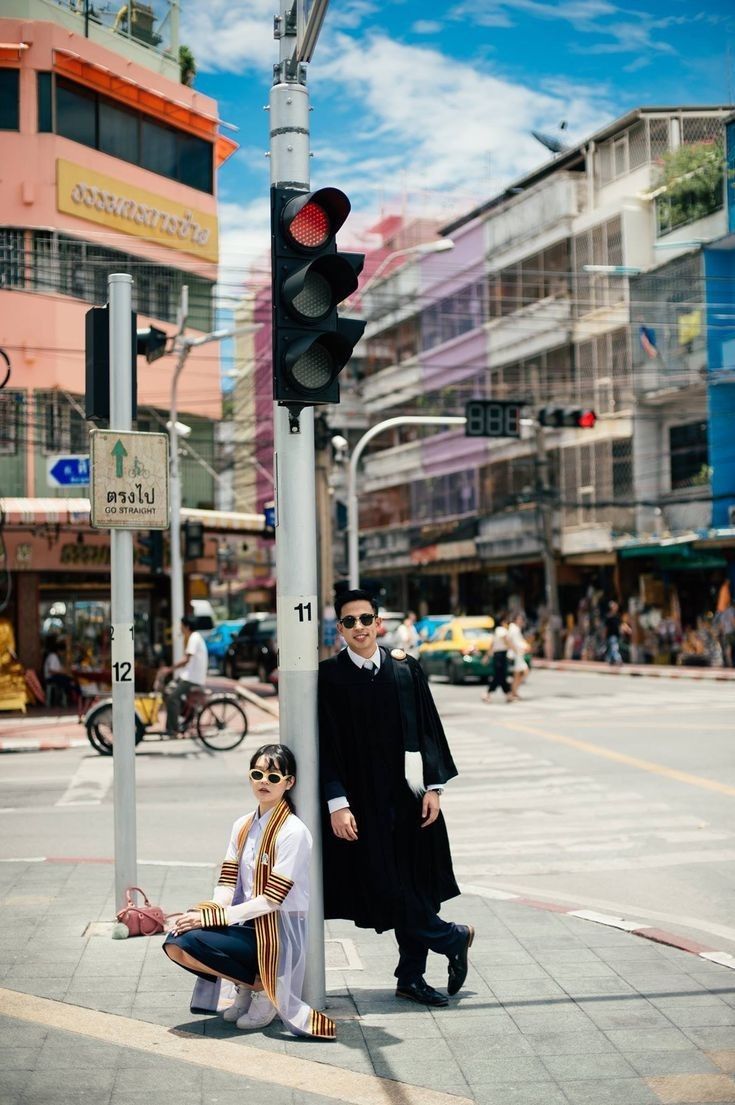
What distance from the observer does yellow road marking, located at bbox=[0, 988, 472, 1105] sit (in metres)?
4.93

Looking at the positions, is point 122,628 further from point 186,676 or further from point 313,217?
point 186,676

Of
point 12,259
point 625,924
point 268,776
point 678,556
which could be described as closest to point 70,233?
point 12,259

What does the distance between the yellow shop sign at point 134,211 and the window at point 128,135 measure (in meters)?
0.74

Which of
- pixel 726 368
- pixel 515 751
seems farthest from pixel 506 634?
pixel 726 368

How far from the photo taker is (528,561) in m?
49.3

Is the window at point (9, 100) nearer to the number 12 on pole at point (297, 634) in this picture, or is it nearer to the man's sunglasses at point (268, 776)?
the number 12 on pole at point (297, 634)

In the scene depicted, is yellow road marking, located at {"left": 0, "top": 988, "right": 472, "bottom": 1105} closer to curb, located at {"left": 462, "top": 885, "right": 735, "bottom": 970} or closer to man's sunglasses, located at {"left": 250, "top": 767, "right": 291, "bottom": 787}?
man's sunglasses, located at {"left": 250, "top": 767, "right": 291, "bottom": 787}

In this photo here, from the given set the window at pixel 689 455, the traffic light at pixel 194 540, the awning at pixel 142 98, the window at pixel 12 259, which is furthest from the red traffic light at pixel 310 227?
the window at pixel 689 455

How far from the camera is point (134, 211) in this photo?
31938mm

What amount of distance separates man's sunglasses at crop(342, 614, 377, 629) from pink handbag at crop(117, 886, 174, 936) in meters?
2.38

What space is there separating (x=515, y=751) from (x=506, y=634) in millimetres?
8252

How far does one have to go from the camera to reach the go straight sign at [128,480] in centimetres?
761

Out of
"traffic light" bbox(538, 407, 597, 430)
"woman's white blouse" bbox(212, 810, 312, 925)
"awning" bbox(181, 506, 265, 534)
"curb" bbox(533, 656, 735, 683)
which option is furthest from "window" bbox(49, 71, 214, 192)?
"woman's white blouse" bbox(212, 810, 312, 925)

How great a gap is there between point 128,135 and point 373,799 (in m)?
28.6
